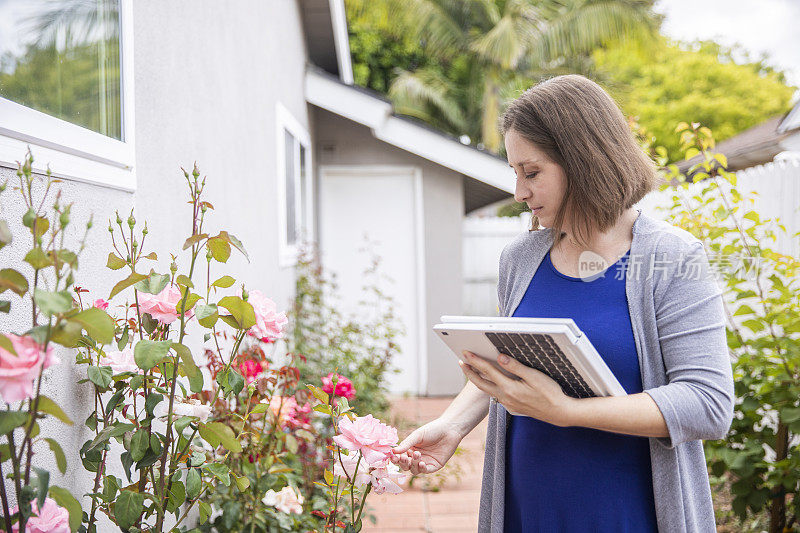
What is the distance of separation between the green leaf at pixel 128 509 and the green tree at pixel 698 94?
29.3 meters

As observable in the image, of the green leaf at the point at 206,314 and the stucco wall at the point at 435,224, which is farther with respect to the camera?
the stucco wall at the point at 435,224

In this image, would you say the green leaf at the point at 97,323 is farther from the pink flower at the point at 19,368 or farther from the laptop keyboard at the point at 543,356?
the laptop keyboard at the point at 543,356

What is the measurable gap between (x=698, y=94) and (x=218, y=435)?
106 feet

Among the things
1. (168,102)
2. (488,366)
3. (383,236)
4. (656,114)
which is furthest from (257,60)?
(656,114)

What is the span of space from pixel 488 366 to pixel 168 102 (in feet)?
6.20

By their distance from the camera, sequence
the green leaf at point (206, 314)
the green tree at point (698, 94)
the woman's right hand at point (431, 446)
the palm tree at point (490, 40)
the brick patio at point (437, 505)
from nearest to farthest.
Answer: the green leaf at point (206, 314) < the woman's right hand at point (431, 446) < the brick patio at point (437, 505) < the palm tree at point (490, 40) < the green tree at point (698, 94)

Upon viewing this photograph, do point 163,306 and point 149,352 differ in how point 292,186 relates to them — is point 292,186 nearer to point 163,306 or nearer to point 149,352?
point 163,306

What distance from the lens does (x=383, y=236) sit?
7738 mm

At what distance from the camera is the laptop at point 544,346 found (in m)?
1.22

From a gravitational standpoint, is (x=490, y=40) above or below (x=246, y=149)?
above

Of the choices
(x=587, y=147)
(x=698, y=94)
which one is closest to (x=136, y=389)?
(x=587, y=147)

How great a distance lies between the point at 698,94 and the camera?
1170 inches

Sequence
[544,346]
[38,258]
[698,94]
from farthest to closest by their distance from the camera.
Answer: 1. [698,94]
2. [544,346]
3. [38,258]

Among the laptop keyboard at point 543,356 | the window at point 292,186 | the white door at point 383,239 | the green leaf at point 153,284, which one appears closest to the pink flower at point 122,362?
the green leaf at point 153,284
